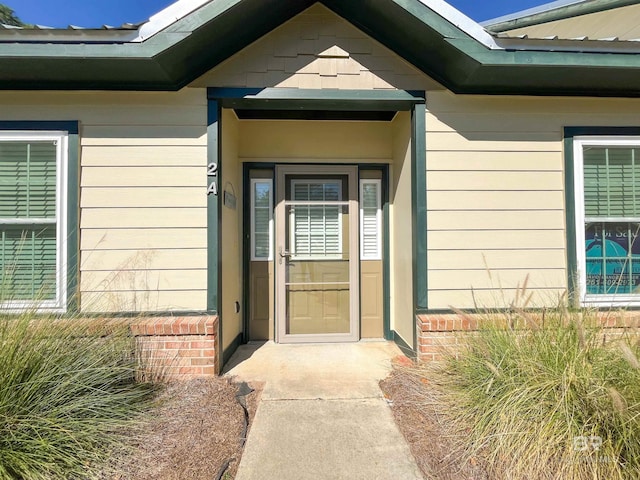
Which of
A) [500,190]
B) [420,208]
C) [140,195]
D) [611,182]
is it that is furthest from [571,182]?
[140,195]

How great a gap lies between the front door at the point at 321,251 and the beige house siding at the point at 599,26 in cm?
309

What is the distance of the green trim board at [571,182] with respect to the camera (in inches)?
132

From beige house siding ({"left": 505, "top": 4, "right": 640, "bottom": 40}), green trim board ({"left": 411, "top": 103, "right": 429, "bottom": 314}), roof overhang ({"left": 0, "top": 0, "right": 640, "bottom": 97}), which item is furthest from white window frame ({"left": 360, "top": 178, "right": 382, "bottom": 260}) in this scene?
beige house siding ({"left": 505, "top": 4, "right": 640, "bottom": 40})

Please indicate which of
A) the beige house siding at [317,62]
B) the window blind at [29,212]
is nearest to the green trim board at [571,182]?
the beige house siding at [317,62]

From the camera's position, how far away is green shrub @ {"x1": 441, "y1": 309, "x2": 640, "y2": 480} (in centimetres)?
186

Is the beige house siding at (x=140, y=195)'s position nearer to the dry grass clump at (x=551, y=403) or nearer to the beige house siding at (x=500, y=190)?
the beige house siding at (x=500, y=190)

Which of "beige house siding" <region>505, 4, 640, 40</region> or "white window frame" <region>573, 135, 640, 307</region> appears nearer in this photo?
"white window frame" <region>573, 135, 640, 307</region>

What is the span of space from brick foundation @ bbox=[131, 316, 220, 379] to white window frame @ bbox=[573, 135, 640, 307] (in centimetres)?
357

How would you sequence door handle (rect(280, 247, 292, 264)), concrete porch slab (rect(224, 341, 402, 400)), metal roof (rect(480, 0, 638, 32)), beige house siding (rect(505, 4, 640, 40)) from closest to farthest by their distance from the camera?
concrete porch slab (rect(224, 341, 402, 400))
beige house siding (rect(505, 4, 640, 40))
metal roof (rect(480, 0, 638, 32))
door handle (rect(280, 247, 292, 264))

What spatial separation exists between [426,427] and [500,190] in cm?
228

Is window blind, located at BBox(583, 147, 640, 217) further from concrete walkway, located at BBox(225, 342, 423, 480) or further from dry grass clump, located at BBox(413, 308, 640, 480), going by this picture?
concrete walkway, located at BBox(225, 342, 423, 480)

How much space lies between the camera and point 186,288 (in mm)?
3219

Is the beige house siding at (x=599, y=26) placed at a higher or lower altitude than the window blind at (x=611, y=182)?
higher

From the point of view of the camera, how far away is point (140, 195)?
3.22 meters
